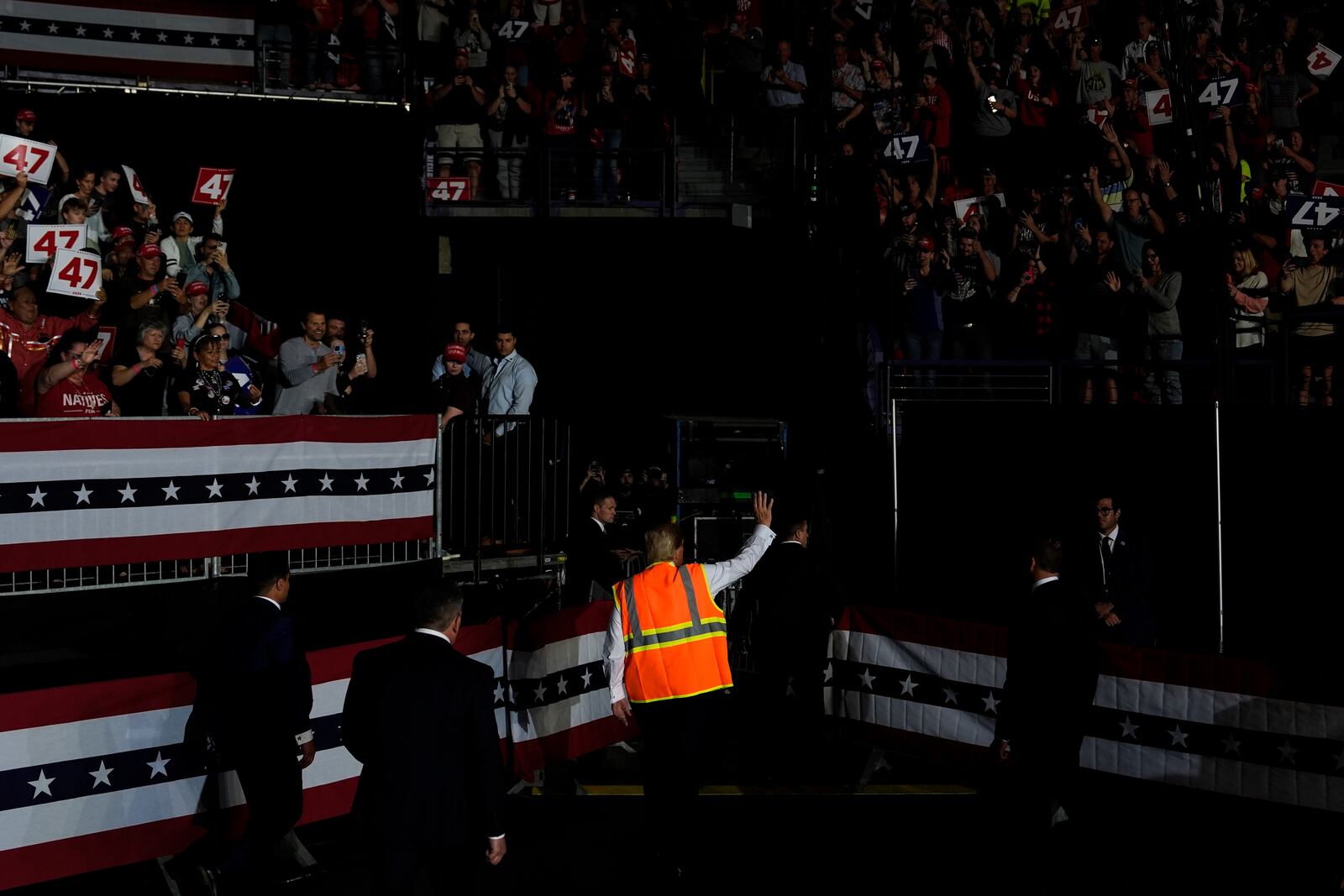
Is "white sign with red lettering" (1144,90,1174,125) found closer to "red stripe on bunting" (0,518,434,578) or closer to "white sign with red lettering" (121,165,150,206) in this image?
"red stripe on bunting" (0,518,434,578)

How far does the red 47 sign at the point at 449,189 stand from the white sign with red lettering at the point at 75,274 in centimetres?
658

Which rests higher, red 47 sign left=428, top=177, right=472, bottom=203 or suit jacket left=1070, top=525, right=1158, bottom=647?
red 47 sign left=428, top=177, right=472, bottom=203

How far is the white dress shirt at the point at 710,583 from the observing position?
8.56 meters

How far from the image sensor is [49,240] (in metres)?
13.1

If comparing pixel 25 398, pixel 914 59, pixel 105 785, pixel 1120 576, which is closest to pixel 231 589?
pixel 25 398

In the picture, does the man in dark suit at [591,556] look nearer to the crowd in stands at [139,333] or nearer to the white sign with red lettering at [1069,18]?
the crowd in stands at [139,333]

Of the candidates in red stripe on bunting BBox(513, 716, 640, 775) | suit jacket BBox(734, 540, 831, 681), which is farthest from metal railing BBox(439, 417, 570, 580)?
suit jacket BBox(734, 540, 831, 681)

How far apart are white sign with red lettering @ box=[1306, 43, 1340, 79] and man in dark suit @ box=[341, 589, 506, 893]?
19.4 m

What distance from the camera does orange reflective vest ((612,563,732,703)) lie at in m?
8.42

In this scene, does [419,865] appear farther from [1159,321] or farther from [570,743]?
[1159,321]

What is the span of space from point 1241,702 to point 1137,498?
243 inches

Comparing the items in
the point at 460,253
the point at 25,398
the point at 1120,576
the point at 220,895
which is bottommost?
the point at 220,895

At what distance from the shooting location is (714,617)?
8547 millimetres

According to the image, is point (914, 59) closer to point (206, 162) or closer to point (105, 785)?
point (206, 162)
